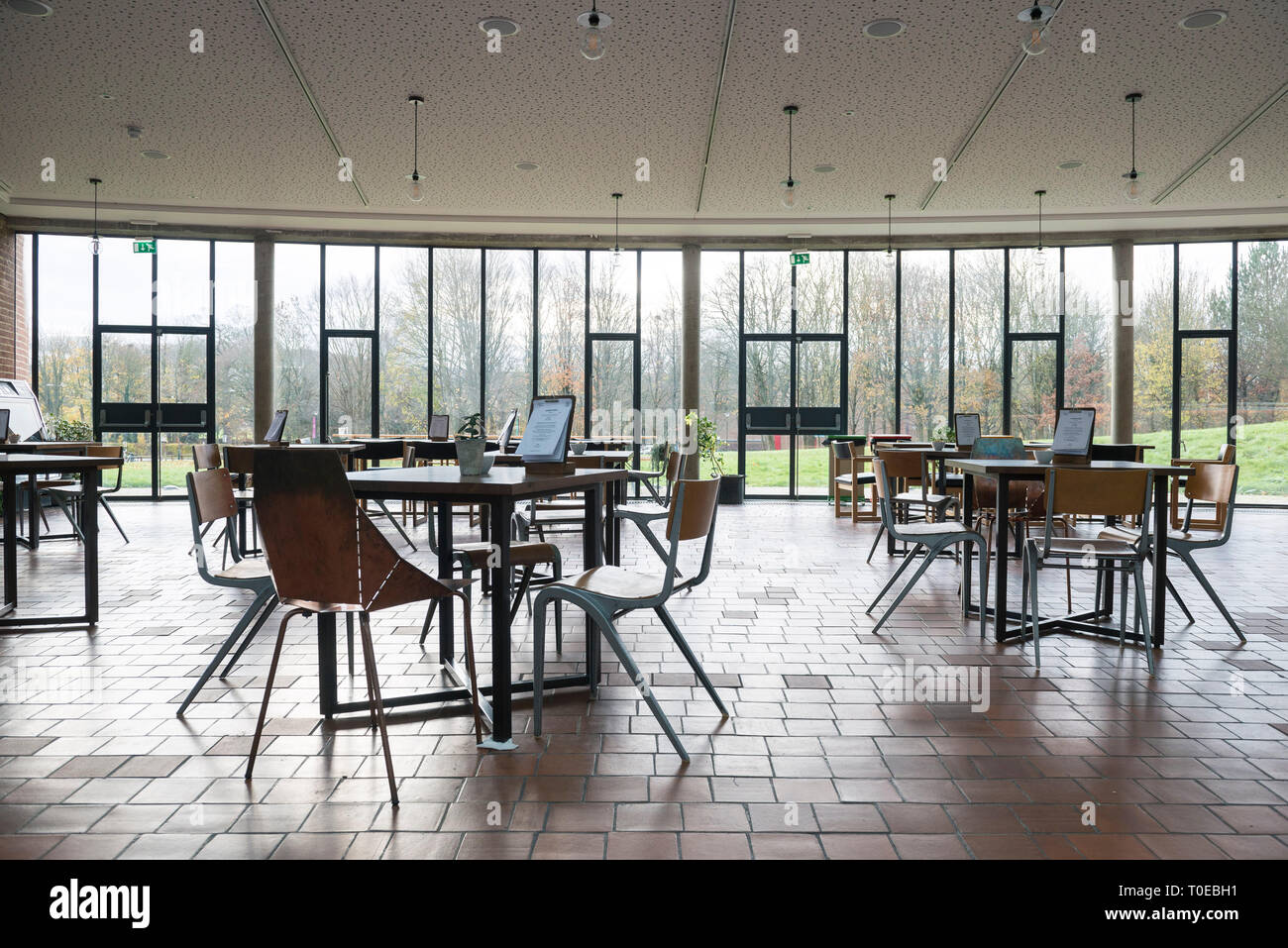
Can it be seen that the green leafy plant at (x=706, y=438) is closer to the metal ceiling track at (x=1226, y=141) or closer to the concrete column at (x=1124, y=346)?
the concrete column at (x=1124, y=346)

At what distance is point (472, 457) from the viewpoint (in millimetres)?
2891

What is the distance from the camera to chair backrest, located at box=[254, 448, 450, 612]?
7.31 feet

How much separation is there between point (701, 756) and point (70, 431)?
1024 centimetres

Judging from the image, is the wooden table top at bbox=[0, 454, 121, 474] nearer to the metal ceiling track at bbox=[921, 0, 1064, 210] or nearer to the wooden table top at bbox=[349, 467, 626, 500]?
the wooden table top at bbox=[349, 467, 626, 500]

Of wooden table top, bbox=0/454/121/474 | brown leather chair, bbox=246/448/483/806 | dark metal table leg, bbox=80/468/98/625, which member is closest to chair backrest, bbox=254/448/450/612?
brown leather chair, bbox=246/448/483/806

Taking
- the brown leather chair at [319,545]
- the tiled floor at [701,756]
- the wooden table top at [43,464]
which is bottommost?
the tiled floor at [701,756]

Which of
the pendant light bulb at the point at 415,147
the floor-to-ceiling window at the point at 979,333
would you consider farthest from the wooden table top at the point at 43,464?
the floor-to-ceiling window at the point at 979,333

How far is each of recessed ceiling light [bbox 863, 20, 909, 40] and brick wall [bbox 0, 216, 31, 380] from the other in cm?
1049

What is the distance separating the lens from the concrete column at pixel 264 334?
1087 centimetres

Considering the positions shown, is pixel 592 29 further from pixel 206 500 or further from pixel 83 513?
pixel 83 513

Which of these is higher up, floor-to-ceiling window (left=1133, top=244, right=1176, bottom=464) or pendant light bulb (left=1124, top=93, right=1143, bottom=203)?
pendant light bulb (left=1124, top=93, right=1143, bottom=203)

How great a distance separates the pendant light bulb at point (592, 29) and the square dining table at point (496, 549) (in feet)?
8.86

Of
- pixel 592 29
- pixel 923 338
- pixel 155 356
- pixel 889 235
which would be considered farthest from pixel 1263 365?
pixel 155 356
